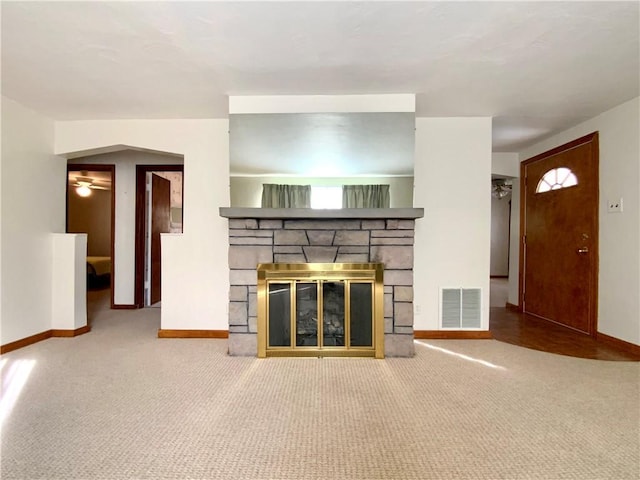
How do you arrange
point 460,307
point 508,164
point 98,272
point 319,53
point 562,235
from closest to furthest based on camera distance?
point 319,53 → point 460,307 → point 562,235 → point 508,164 → point 98,272

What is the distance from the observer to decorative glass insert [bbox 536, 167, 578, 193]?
370 cm

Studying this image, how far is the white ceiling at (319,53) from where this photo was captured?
69.1 inches

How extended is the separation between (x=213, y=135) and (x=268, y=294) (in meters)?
1.73

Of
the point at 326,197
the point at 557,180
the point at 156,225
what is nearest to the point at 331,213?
the point at 326,197

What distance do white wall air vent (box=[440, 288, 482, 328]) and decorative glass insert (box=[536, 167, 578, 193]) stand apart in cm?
171

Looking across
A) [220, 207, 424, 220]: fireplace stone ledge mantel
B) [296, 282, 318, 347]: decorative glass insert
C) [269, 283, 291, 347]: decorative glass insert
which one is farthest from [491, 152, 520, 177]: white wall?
[269, 283, 291, 347]: decorative glass insert

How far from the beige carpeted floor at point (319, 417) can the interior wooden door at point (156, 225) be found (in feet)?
6.80

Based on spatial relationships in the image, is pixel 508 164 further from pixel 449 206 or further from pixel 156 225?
pixel 156 225

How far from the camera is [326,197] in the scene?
280 centimetres

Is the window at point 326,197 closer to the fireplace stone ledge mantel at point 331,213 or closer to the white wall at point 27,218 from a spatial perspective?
the fireplace stone ledge mantel at point 331,213

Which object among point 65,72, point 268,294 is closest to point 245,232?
point 268,294

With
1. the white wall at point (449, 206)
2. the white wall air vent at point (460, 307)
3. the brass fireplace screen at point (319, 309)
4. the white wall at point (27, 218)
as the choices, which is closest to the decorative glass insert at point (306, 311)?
the brass fireplace screen at point (319, 309)

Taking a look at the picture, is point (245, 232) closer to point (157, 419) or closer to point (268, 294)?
point (268, 294)

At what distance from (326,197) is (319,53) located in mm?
1073
